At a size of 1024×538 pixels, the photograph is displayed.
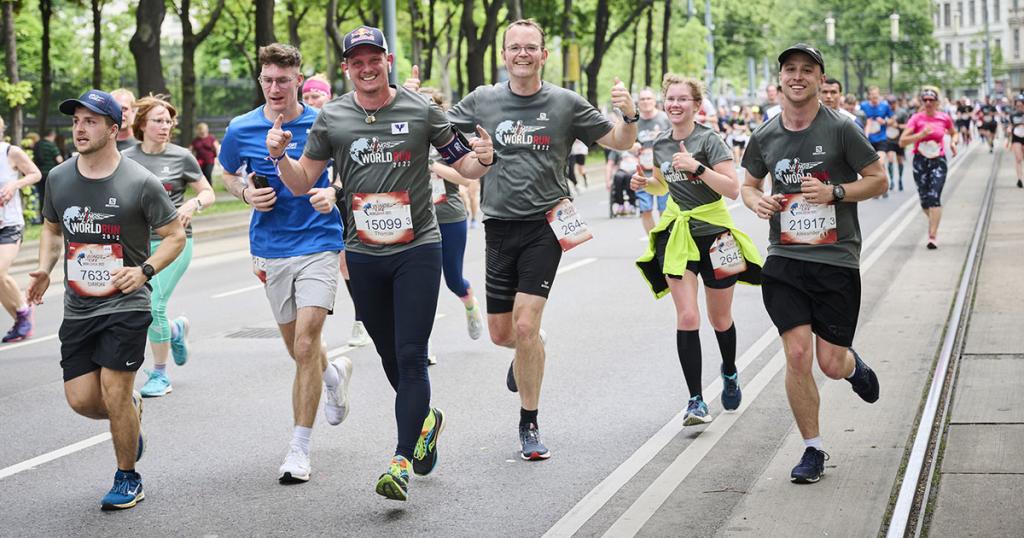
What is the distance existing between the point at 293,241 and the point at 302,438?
94 centimetres

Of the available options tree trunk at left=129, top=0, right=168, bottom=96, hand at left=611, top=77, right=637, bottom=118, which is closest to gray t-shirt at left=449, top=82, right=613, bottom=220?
hand at left=611, top=77, right=637, bottom=118

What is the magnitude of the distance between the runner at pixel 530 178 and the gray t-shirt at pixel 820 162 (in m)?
0.80

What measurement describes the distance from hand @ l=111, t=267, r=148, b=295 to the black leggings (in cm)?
88

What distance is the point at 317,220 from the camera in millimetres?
7047

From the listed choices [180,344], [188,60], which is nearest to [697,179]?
[180,344]

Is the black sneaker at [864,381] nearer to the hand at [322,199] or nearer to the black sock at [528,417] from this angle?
the black sock at [528,417]

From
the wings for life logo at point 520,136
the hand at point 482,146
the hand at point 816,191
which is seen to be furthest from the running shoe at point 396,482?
the hand at point 816,191

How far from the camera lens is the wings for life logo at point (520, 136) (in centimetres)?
705

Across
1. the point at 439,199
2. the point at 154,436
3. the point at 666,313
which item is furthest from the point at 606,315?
the point at 154,436

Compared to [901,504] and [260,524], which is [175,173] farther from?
[901,504]

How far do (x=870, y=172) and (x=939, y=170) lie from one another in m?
10.3

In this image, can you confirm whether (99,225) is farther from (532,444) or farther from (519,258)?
(532,444)

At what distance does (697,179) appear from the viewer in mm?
7750

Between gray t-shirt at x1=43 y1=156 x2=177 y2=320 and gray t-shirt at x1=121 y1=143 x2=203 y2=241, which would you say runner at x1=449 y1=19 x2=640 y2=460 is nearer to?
gray t-shirt at x1=43 y1=156 x2=177 y2=320
